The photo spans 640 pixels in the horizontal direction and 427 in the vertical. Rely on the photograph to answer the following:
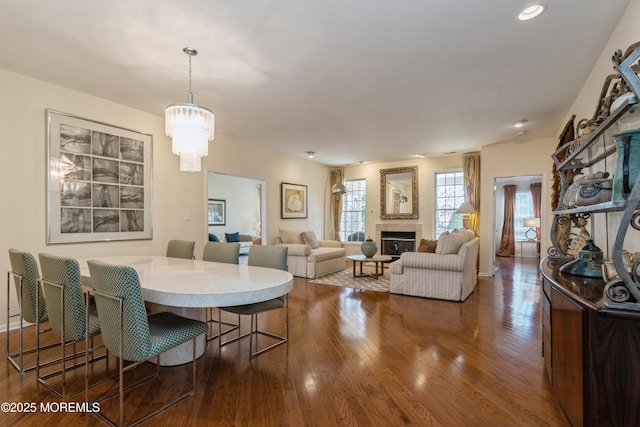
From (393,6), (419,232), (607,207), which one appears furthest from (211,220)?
(607,207)

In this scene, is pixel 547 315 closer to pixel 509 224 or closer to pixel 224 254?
pixel 224 254

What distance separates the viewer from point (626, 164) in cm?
142

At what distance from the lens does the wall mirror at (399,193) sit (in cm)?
754

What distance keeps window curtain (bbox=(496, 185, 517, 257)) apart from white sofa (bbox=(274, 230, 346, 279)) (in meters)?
5.79

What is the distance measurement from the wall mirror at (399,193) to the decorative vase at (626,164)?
20.1 feet

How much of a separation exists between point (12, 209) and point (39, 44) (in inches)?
66.4

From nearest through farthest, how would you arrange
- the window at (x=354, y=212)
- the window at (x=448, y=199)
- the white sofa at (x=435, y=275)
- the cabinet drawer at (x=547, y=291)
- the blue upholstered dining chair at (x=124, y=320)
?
the blue upholstered dining chair at (x=124, y=320)
the cabinet drawer at (x=547, y=291)
the white sofa at (x=435, y=275)
the window at (x=448, y=199)
the window at (x=354, y=212)

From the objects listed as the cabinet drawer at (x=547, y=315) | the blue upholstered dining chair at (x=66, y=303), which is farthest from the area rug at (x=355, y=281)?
the blue upholstered dining chair at (x=66, y=303)

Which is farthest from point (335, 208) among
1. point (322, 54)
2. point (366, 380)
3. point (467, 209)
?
point (366, 380)

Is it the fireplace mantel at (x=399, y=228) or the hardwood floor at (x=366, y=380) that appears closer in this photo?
the hardwood floor at (x=366, y=380)

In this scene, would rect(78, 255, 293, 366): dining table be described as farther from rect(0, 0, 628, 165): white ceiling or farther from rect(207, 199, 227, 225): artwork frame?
rect(207, 199, 227, 225): artwork frame

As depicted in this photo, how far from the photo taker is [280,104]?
3.92 meters

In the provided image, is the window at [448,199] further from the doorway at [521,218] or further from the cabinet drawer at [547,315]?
the cabinet drawer at [547,315]

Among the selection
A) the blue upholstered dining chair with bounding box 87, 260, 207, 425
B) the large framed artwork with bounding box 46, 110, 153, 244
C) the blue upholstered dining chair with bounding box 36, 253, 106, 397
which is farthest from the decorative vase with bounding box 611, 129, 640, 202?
the large framed artwork with bounding box 46, 110, 153, 244
